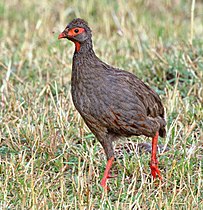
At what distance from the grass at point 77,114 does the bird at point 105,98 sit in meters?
0.26

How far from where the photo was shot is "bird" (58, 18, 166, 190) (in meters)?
4.98

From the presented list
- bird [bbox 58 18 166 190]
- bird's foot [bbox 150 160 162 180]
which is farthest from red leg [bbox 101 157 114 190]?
bird's foot [bbox 150 160 162 180]

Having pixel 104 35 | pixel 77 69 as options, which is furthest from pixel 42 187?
pixel 104 35

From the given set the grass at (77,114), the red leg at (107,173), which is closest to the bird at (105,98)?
the red leg at (107,173)

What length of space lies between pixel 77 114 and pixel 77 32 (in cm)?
136

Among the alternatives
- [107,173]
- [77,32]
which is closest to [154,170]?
[107,173]

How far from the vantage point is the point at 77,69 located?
201 inches

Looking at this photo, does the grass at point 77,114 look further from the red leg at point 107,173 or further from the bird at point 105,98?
the bird at point 105,98

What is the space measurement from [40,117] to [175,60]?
193 centimetres

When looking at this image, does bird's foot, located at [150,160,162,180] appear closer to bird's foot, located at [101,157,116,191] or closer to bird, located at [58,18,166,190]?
bird, located at [58,18,166,190]

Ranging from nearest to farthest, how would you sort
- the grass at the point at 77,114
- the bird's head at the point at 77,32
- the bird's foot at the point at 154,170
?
the grass at the point at 77,114 → the bird's head at the point at 77,32 → the bird's foot at the point at 154,170

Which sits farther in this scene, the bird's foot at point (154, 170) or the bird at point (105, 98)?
the bird's foot at point (154, 170)

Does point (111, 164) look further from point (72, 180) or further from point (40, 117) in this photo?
point (40, 117)

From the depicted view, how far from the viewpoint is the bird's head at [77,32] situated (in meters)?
5.09
